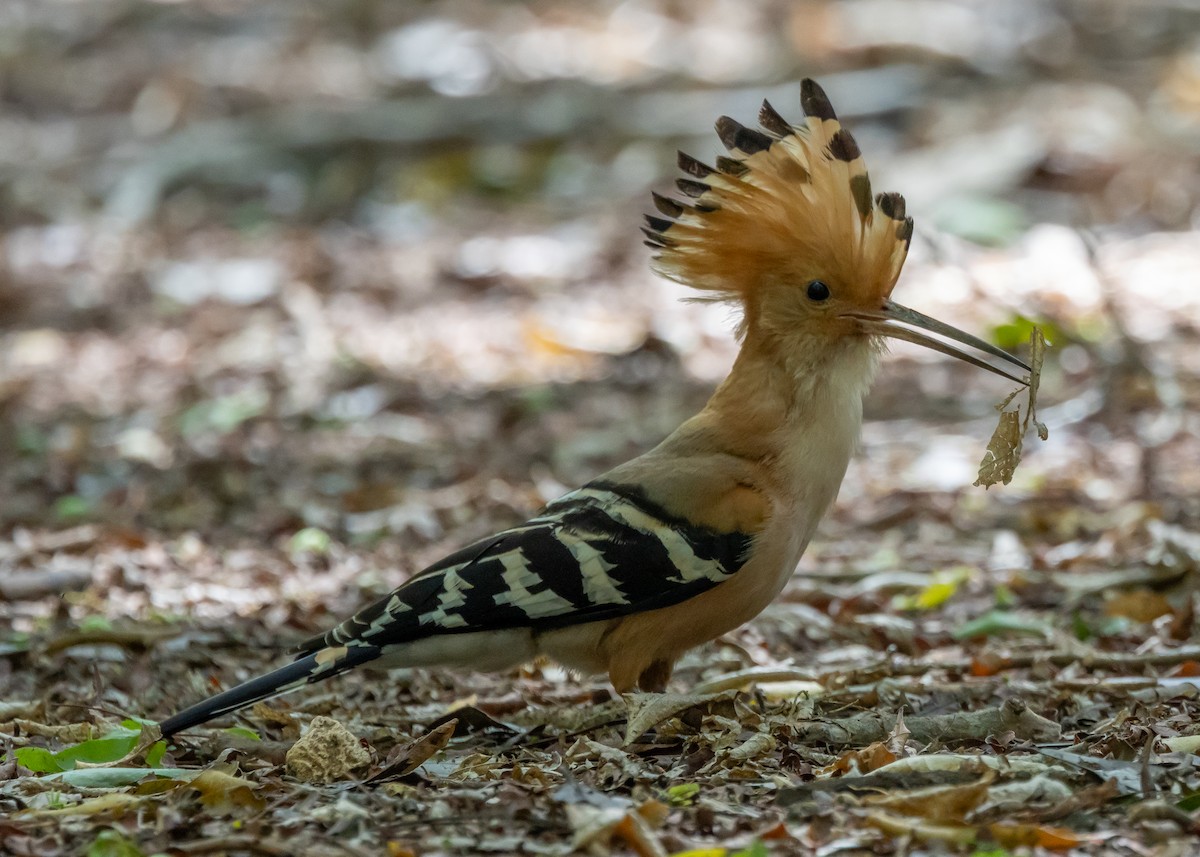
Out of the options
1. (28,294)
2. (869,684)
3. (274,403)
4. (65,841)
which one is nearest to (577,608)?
(869,684)

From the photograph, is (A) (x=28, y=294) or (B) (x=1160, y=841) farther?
(A) (x=28, y=294)

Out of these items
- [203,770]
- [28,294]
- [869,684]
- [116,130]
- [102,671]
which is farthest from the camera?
[116,130]

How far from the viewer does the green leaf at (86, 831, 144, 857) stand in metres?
3.38

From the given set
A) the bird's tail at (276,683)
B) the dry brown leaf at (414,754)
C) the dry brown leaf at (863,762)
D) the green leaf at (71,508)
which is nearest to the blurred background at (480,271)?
the green leaf at (71,508)

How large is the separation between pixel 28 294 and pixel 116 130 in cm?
388

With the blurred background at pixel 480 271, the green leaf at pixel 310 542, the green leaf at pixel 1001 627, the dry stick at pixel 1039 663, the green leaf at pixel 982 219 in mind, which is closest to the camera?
the dry stick at pixel 1039 663

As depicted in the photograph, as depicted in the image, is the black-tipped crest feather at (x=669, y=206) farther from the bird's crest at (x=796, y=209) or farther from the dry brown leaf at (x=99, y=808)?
the dry brown leaf at (x=99, y=808)

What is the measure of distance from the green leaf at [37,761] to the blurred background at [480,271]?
5.34 ft

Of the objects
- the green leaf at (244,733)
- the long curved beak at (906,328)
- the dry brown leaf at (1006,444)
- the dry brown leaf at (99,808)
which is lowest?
the green leaf at (244,733)

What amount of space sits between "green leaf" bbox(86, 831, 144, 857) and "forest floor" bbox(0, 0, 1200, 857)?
0.04ft

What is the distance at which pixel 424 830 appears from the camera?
140 inches

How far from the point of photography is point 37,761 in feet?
13.3

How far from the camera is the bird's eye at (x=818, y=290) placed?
4.73 meters

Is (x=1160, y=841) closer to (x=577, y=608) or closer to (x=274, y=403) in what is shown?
(x=577, y=608)
